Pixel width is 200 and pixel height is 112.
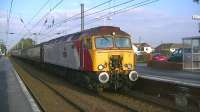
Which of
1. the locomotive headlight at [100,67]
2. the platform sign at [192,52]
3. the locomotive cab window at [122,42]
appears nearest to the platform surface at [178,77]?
the locomotive cab window at [122,42]

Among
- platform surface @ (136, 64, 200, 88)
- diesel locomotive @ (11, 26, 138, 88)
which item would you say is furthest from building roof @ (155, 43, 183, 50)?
diesel locomotive @ (11, 26, 138, 88)

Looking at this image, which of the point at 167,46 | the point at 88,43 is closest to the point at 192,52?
the point at 88,43

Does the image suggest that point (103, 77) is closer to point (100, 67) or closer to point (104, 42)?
point (100, 67)

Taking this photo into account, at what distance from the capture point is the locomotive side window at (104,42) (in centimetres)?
1785

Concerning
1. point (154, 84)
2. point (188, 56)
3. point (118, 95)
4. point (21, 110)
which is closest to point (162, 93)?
point (154, 84)

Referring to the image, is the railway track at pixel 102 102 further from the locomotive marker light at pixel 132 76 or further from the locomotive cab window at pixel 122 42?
the locomotive cab window at pixel 122 42

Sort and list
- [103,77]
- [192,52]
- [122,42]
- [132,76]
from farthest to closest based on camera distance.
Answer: [192,52], [122,42], [132,76], [103,77]

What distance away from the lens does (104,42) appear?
18047mm

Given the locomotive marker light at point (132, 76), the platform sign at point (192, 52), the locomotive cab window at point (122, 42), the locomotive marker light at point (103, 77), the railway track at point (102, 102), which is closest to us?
the railway track at point (102, 102)

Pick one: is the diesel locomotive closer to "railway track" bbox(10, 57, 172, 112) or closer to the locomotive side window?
the locomotive side window

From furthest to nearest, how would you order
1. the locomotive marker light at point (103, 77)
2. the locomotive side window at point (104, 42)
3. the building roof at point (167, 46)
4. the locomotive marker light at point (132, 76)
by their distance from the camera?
the building roof at point (167, 46) → the locomotive side window at point (104, 42) → the locomotive marker light at point (132, 76) → the locomotive marker light at point (103, 77)

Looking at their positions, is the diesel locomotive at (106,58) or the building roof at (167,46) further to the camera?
the building roof at (167,46)

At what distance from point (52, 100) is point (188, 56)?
16.6 metres

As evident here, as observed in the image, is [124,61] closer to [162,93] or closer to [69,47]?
[162,93]
